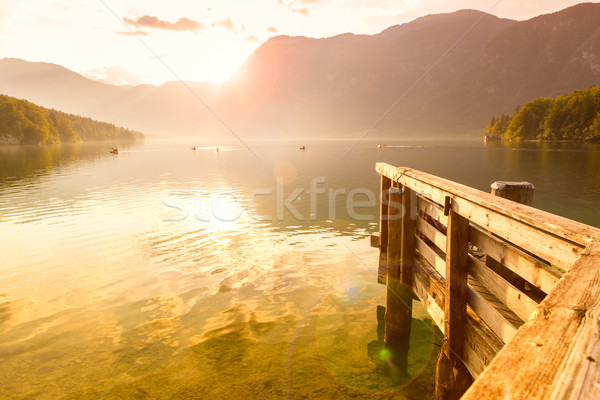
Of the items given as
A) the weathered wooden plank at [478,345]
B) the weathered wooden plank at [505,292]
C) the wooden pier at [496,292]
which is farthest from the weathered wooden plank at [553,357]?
the weathered wooden plank at [478,345]

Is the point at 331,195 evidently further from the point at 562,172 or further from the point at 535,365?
the point at 562,172

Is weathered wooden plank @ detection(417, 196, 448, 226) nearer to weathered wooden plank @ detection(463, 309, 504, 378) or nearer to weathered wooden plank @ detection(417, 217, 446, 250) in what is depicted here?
weathered wooden plank @ detection(417, 217, 446, 250)

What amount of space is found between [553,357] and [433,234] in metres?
5.88

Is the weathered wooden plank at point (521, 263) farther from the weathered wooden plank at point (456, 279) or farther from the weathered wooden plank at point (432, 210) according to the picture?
the weathered wooden plank at point (432, 210)

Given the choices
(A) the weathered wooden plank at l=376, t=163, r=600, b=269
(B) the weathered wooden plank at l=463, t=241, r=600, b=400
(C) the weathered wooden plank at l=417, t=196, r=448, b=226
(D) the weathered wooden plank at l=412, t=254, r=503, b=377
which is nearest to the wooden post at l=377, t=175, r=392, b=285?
(C) the weathered wooden plank at l=417, t=196, r=448, b=226

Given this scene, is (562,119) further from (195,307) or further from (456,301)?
(456,301)

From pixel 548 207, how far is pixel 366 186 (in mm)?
16528

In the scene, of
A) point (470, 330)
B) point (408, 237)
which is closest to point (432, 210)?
point (408, 237)

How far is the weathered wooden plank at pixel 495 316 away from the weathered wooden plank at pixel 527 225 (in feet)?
3.63

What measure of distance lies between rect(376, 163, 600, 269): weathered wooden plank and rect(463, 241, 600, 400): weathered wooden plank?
133 centimetres

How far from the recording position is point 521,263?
13.6 ft

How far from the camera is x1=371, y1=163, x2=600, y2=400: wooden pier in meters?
1.36

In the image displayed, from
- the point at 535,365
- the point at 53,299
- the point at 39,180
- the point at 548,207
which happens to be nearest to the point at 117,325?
the point at 53,299

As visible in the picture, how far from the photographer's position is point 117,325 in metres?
9.59
